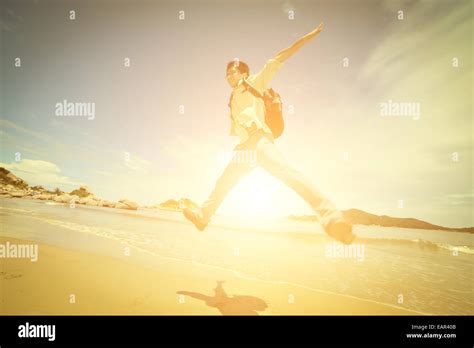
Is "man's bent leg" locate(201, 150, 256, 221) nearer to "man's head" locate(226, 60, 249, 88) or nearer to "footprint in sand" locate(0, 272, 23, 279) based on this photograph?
"man's head" locate(226, 60, 249, 88)

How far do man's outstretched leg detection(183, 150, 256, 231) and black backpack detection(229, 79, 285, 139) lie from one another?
2.26ft

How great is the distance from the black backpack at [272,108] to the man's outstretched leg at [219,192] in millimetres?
689

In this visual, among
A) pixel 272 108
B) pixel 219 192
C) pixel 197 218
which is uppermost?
pixel 272 108

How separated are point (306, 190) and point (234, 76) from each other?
7.03 feet

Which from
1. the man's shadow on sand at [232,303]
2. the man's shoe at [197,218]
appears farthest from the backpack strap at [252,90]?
the man's shadow on sand at [232,303]

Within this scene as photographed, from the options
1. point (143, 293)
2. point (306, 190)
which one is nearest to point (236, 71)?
point (306, 190)

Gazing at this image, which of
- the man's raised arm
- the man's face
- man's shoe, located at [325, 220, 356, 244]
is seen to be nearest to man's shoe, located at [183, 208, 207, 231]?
man's shoe, located at [325, 220, 356, 244]

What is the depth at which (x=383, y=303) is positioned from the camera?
173 inches

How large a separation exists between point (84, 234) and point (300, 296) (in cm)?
772

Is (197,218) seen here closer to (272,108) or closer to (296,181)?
(296,181)

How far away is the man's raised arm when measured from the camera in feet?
9.71

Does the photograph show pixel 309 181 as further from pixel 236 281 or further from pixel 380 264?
pixel 380 264

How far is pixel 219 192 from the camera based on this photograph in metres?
3.51
